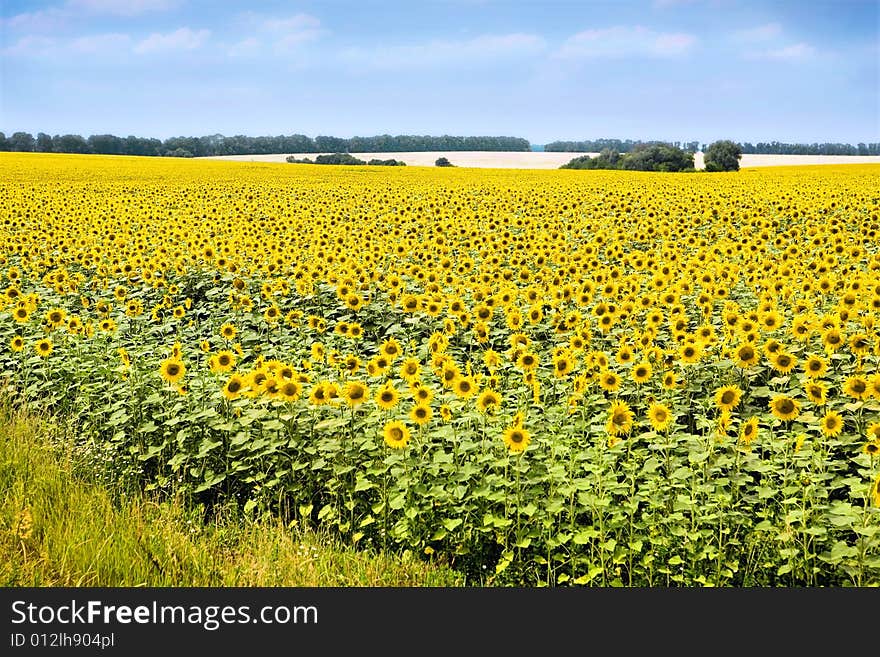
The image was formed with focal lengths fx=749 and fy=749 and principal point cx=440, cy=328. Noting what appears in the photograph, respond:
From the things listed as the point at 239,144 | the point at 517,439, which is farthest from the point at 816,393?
the point at 239,144

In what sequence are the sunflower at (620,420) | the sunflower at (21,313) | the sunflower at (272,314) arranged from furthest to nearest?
the sunflower at (272,314) < the sunflower at (21,313) < the sunflower at (620,420)

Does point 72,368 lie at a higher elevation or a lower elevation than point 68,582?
higher

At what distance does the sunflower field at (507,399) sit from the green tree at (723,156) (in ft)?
211

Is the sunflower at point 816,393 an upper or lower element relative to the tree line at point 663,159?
lower

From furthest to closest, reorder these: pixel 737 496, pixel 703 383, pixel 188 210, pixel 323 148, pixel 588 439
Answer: pixel 323 148 → pixel 188 210 → pixel 703 383 → pixel 588 439 → pixel 737 496

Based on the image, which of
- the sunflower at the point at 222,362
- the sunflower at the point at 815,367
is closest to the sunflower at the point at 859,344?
the sunflower at the point at 815,367

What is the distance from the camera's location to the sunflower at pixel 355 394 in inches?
215

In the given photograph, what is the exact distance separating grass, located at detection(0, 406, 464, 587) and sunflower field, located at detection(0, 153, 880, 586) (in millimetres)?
266

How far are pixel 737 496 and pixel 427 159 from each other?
304 feet

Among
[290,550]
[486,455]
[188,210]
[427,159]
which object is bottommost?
[290,550]

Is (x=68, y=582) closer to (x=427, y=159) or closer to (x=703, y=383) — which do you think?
(x=703, y=383)

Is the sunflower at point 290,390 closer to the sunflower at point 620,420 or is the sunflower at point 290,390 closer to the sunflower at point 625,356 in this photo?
the sunflower at point 620,420

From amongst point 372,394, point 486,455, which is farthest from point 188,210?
point 486,455

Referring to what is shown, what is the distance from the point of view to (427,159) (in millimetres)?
94688
